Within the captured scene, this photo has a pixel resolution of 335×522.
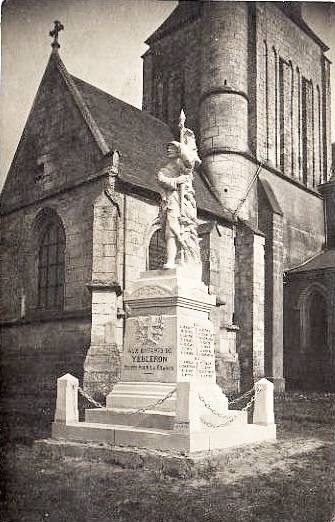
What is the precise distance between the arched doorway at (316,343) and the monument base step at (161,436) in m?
11.0

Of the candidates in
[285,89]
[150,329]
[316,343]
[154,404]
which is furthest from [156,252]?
A: [285,89]

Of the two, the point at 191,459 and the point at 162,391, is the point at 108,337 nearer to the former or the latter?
the point at 162,391

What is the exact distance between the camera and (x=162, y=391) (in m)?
8.28

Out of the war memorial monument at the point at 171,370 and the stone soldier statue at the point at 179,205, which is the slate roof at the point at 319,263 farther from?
the stone soldier statue at the point at 179,205

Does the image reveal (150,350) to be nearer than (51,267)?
Yes

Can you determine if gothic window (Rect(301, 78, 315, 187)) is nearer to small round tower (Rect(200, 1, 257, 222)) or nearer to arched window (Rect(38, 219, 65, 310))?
small round tower (Rect(200, 1, 257, 222))

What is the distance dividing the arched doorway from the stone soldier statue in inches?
442

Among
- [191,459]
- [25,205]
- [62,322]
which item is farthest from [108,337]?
[191,459]

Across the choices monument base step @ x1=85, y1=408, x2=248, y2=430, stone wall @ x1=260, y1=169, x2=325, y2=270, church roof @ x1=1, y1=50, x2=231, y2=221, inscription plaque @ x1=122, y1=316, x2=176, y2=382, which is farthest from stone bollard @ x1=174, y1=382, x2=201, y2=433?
stone wall @ x1=260, y1=169, x2=325, y2=270

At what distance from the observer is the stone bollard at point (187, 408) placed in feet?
24.1

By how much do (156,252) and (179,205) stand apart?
810 centimetres

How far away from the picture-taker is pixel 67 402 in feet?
28.6

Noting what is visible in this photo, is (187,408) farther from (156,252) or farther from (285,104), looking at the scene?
(285,104)

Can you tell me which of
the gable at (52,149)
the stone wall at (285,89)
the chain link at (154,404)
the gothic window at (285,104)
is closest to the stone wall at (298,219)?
the stone wall at (285,89)
